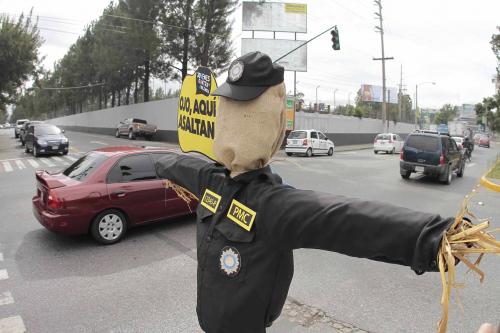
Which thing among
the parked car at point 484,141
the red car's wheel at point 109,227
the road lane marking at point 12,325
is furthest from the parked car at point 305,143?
the parked car at point 484,141

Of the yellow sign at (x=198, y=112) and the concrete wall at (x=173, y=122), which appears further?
the concrete wall at (x=173, y=122)

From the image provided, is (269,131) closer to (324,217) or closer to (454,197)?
(324,217)

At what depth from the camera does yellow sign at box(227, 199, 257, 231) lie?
167cm

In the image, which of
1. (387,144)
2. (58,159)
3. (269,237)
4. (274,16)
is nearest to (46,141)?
(58,159)

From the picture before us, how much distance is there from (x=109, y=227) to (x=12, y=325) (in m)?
2.61

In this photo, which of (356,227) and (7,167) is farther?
(7,167)

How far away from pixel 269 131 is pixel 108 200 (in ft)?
16.6

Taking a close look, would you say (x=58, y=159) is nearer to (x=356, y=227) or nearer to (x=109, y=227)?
(x=109, y=227)

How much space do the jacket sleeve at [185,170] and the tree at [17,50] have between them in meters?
27.2

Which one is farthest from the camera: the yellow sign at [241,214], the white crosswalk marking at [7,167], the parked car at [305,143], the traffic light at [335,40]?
the parked car at [305,143]

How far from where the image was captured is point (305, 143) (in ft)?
79.7

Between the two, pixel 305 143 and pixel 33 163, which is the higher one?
pixel 305 143

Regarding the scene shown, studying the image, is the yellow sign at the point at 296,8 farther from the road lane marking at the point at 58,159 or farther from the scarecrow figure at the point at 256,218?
the scarecrow figure at the point at 256,218

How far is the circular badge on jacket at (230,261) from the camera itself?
1.71 m
